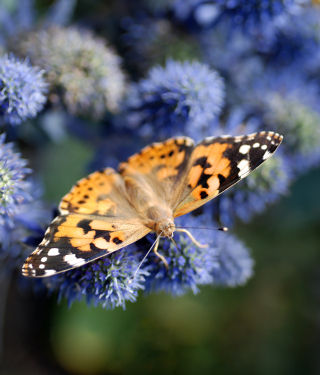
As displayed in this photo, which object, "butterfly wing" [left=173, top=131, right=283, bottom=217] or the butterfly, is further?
"butterfly wing" [left=173, top=131, right=283, bottom=217]

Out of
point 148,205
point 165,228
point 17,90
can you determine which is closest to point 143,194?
point 148,205

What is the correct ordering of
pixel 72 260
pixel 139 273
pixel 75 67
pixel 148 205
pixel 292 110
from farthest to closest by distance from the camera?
pixel 292 110, pixel 75 67, pixel 148 205, pixel 139 273, pixel 72 260

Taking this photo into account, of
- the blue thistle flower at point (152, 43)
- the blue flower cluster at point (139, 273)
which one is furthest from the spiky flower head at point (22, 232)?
the blue thistle flower at point (152, 43)

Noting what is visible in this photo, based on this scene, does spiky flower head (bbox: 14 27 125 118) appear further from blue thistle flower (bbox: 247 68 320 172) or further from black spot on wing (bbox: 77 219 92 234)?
blue thistle flower (bbox: 247 68 320 172)

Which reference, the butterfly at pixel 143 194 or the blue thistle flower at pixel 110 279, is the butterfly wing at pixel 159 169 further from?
the blue thistle flower at pixel 110 279

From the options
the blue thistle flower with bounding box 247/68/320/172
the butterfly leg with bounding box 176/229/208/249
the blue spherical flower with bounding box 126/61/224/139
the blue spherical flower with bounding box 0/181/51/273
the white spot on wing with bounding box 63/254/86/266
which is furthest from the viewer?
the blue thistle flower with bounding box 247/68/320/172

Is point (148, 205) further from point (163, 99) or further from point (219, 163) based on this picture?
point (163, 99)

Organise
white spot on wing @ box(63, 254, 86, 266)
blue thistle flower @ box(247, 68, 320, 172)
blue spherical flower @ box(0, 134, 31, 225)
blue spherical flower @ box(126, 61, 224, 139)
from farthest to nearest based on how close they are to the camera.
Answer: blue thistle flower @ box(247, 68, 320, 172) → blue spherical flower @ box(126, 61, 224, 139) → blue spherical flower @ box(0, 134, 31, 225) → white spot on wing @ box(63, 254, 86, 266)

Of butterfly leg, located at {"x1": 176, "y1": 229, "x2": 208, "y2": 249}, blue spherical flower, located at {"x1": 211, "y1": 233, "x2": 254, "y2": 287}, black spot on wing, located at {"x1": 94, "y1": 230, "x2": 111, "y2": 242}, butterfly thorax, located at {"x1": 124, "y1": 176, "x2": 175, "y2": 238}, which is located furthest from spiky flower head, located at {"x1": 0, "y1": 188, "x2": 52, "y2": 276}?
blue spherical flower, located at {"x1": 211, "y1": 233, "x2": 254, "y2": 287}
